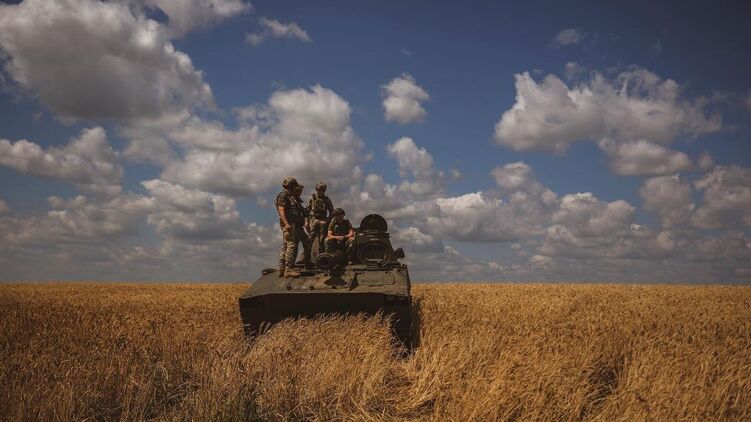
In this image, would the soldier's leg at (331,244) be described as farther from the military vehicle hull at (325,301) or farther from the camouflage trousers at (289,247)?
the military vehicle hull at (325,301)

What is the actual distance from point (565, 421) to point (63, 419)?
14.9ft

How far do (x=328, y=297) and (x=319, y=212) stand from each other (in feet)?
10.3

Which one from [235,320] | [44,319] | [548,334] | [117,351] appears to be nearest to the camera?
[117,351]

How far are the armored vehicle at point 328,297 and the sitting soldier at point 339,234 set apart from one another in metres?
0.69

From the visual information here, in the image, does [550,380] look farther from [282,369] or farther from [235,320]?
[235,320]

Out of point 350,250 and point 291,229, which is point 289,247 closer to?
point 291,229

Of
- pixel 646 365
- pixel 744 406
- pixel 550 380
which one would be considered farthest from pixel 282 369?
pixel 744 406

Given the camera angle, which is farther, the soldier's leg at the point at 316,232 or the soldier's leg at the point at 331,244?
the soldier's leg at the point at 316,232

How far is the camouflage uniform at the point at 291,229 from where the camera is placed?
1016cm

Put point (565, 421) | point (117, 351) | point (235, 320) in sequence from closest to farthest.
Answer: point (565, 421), point (117, 351), point (235, 320)

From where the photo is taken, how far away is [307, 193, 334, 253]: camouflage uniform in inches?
441

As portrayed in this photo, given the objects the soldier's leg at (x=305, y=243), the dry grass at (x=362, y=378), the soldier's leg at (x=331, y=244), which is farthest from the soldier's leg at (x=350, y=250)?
the dry grass at (x=362, y=378)

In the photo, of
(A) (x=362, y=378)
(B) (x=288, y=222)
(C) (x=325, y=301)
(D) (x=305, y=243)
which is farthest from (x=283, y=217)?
(A) (x=362, y=378)

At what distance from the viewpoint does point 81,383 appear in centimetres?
520
